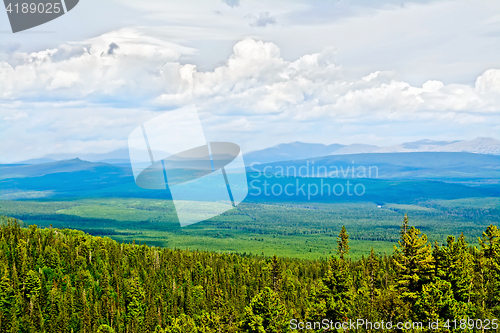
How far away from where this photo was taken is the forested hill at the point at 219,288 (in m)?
36.7

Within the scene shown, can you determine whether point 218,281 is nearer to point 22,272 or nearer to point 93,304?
point 93,304

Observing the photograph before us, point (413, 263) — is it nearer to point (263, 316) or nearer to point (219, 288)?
point (263, 316)

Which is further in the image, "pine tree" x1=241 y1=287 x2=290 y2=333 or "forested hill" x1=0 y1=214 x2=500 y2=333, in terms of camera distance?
"forested hill" x1=0 y1=214 x2=500 y2=333

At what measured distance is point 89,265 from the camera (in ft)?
328

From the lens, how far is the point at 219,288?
3548 inches

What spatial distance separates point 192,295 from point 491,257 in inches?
2492

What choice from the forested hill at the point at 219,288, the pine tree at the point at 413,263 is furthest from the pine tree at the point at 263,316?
the pine tree at the point at 413,263

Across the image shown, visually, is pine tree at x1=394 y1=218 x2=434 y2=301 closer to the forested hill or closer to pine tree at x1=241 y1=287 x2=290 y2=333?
the forested hill

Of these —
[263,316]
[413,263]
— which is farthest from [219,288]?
[413,263]

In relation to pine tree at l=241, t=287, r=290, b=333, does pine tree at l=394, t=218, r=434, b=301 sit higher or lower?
higher

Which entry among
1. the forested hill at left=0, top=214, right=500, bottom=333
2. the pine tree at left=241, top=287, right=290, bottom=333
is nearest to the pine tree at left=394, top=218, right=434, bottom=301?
the forested hill at left=0, top=214, right=500, bottom=333

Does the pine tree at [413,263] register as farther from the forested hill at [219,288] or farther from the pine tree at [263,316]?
the pine tree at [263,316]

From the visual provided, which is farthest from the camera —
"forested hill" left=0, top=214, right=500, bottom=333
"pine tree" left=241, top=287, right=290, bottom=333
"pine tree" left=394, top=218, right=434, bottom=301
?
"forested hill" left=0, top=214, right=500, bottom=333

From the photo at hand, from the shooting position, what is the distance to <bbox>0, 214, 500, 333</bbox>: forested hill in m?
36.7
